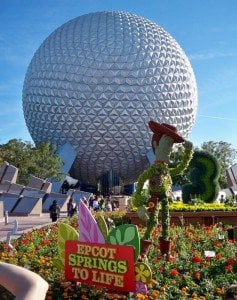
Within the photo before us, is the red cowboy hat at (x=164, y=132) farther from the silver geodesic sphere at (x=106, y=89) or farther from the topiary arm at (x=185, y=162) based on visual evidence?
the silver geodesic sphere at (x=106, y=89)

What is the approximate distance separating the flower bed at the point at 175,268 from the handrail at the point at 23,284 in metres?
3.90

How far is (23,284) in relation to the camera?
1700mm

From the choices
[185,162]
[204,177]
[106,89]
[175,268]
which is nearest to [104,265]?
[175,268]

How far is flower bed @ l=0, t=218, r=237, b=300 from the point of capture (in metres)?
6.11

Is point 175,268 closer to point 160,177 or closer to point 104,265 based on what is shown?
point 160,177

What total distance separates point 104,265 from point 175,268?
7.44 ft

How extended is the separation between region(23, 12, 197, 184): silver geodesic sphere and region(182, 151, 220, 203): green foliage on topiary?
60.7 ft

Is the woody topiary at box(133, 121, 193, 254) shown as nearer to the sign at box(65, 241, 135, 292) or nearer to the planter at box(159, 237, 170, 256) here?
the planter at box(159, 237, 170, 256)

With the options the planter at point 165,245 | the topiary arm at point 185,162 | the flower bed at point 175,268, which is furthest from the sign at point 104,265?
the topiary arm at point 185,162

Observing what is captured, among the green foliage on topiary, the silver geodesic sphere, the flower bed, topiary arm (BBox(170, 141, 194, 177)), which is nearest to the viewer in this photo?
the flower bed

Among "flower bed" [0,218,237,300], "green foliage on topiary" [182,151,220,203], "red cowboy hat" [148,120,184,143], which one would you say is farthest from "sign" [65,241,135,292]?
"green foliage on topiary" [182,151,220,203]

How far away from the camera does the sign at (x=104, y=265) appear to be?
217 inches

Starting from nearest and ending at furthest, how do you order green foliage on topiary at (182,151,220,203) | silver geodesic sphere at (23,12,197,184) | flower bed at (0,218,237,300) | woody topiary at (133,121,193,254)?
flower bed at (0,218,237,300), woody topiary at (133,121,193,254), green foliage on topiary at (182,151,220,203), silver geodesic sphere at (23,12,197,184)

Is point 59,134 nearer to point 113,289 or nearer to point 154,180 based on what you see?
point 154,180
